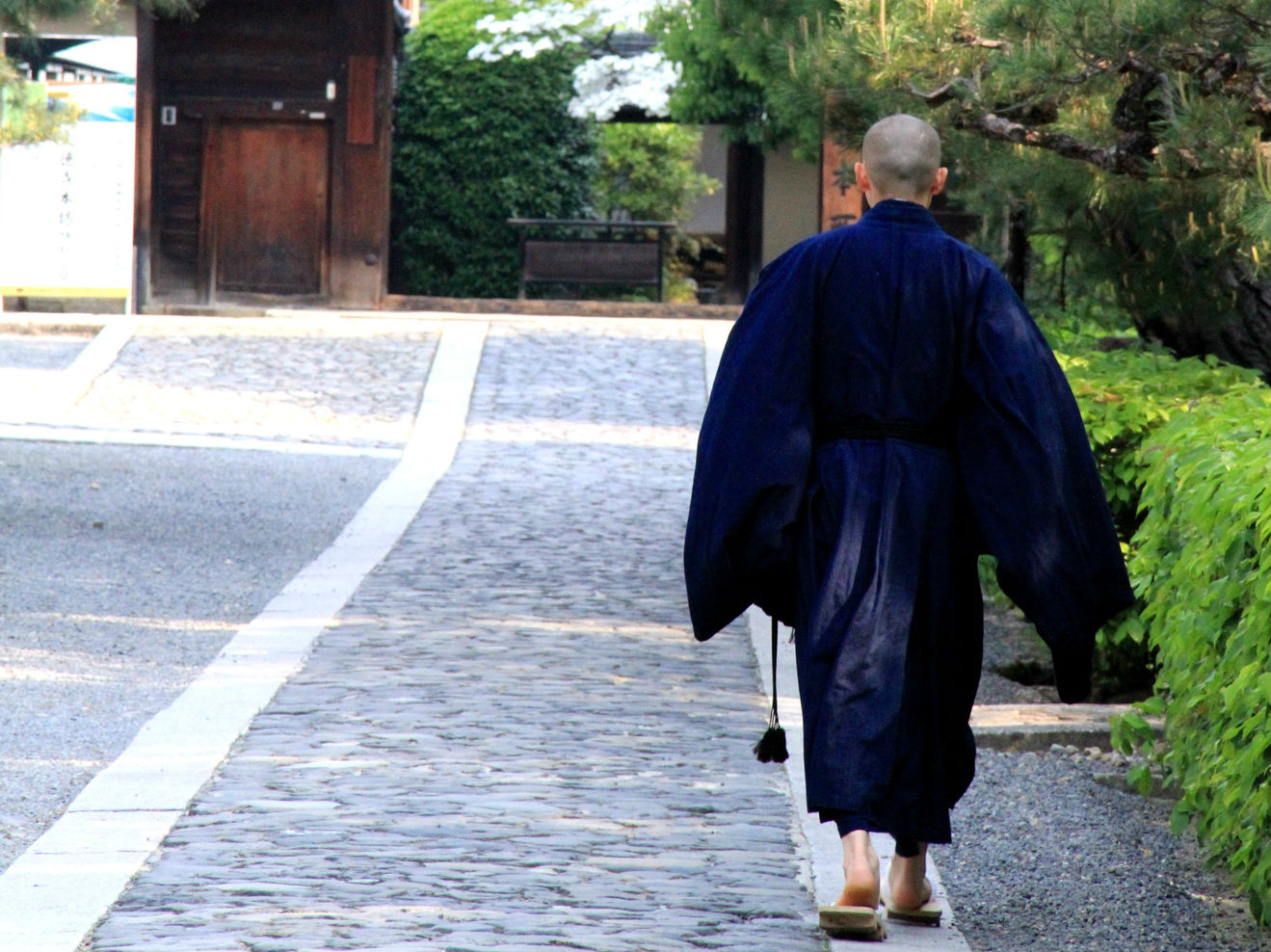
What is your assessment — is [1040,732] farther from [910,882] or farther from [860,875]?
[860,875]

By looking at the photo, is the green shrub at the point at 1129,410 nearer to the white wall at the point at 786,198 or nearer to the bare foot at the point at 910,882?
the bare foot at the point at 910,882

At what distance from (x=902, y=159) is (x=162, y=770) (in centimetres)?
262

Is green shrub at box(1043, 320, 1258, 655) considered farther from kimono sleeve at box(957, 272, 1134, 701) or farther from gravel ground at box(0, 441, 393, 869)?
gravel ground at box(0, 441, 393, 869)

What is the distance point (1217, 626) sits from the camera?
3.74 m

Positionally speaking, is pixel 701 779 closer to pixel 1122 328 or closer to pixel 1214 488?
pixel 1214 488

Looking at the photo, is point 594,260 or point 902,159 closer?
point 902,159

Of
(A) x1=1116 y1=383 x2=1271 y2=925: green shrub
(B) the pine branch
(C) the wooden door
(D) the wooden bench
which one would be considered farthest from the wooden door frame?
(A) x1=1116 y1=383 x2=1271 y2=925: green shrub

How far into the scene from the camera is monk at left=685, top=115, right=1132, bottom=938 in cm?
338

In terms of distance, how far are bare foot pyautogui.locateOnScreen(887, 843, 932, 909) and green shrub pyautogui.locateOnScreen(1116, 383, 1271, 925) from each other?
0.63 meters

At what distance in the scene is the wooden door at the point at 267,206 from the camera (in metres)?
19.2

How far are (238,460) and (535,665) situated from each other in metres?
6.22

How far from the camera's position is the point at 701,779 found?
15.6ft

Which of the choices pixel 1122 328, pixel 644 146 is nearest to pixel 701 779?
pixel 1122 328

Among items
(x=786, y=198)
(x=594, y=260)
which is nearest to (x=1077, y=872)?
(x=594, y=260)
